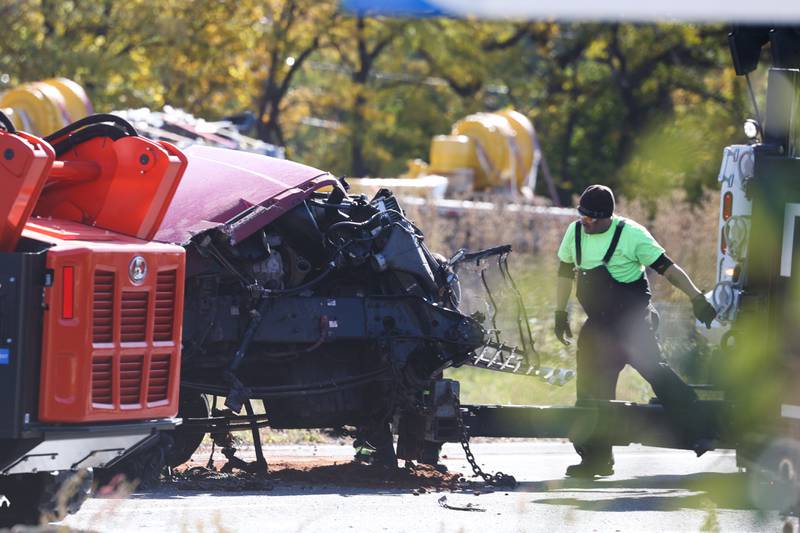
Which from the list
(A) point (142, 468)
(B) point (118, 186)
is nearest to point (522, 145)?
(A) point (142, 468)

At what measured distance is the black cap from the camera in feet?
32.6

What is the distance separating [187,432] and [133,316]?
269 cm

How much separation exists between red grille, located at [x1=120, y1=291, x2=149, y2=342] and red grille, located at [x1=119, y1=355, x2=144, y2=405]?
84mm

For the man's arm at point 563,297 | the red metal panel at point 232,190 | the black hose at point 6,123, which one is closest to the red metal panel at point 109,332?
the black hose at point 6,123

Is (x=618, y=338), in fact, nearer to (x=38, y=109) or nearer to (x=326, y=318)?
(x=326, y=318)

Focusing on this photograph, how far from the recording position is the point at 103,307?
6.34 m

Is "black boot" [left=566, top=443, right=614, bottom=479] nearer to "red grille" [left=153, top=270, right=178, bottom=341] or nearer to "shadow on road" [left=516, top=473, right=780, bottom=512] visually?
"shadow on road" [left=516, top=473, right=780, bottom=512]

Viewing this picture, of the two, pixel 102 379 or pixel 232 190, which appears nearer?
pixel 102 379

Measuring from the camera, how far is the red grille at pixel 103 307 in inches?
248

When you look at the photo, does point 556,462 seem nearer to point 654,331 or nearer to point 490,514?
point 654,331

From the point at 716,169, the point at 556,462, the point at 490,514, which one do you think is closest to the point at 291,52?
the point at 716,169

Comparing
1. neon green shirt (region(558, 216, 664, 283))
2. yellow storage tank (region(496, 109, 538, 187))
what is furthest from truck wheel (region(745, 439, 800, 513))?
yellow storage tank (region(496, 109, 538, 187))

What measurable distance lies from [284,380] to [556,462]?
104 inches

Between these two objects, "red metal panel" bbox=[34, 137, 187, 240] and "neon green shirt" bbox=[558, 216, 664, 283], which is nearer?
"red metal panel" bbox=[34, 137, 187, 240]
